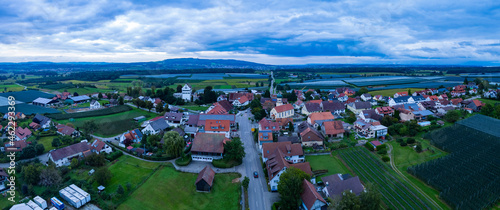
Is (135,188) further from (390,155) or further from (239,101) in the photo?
(239,101)

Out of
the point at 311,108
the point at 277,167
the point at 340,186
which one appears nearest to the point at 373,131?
the point at 311,108

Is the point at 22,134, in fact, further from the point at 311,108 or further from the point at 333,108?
the point at 333,108

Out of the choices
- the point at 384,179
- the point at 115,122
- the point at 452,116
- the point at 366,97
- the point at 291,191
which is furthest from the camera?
the point at 366,97

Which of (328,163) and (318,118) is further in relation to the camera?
(318,118)

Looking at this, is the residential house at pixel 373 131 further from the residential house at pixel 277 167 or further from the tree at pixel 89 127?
the tree at pixel 89 127

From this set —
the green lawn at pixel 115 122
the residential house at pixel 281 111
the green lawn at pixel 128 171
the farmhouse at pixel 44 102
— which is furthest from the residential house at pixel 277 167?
the farmhouse at pixel 44 102
